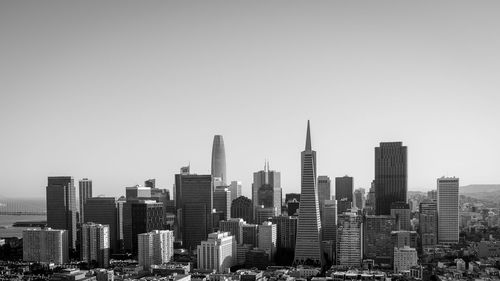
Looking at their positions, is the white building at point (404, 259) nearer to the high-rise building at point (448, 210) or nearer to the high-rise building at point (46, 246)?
the high-rise building at point (448, 210)

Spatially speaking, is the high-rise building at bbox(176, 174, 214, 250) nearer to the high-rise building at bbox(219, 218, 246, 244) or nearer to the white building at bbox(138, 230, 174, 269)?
the high-rise building at bbox(219, 218, 246, 244)

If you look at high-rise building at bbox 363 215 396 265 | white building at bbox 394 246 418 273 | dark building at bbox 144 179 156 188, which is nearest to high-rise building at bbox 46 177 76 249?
dark building at bbox 144 179 156 188

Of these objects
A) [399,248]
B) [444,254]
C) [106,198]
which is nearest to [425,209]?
[444,254]

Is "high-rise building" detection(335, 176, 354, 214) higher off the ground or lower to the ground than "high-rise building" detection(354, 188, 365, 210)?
higher

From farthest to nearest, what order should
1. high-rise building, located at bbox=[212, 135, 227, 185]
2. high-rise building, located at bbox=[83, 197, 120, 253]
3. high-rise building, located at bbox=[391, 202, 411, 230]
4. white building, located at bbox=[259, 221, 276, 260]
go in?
high-rise building, located at bbox=[212, 135, 227, 185]
high-rise building, located at bbox=[83, 197, 120, 253]
high-rise building, located at bbox=[391, 202, 411, 230]
white building, located at bbox=[259, 221, 276, 260]

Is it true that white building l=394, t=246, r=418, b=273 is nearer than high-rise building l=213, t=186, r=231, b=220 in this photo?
Yes
